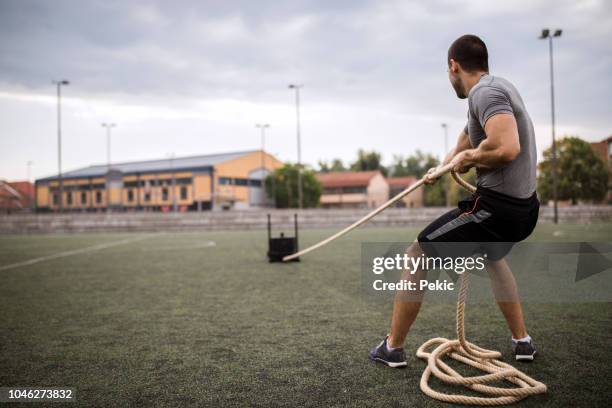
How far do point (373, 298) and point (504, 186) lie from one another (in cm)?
305

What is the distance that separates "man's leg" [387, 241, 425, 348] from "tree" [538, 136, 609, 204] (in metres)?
45.4

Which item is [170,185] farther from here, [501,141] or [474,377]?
[501,141]

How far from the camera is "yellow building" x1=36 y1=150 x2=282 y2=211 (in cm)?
5553

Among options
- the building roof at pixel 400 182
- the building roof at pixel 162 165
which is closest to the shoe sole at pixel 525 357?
the building roof at pixel 162 165

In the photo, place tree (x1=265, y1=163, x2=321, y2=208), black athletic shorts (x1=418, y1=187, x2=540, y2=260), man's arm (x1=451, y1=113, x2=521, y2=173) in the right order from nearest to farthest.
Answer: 1. man's arm (x1=451, y1=113, x2=521, y2=173)
2. black athletic shorts (x1=418, y1=187, x2=540, y2=260)
3. tree (x1=265, y1=163, x2=321, y2=208)

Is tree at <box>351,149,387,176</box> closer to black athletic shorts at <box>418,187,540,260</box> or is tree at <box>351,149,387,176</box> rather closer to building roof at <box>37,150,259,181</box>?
building roof at <box>37,150,259,181</box>

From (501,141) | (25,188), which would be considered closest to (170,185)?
(25,188)

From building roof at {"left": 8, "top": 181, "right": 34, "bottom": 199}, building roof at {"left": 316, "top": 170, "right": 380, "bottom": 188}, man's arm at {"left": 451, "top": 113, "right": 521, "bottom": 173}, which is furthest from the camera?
building roof at {"left": 8, "top": 181, "right": 34, "bottom": 199}

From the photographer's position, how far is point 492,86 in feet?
8.41

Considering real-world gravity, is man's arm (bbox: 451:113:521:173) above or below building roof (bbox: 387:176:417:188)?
below

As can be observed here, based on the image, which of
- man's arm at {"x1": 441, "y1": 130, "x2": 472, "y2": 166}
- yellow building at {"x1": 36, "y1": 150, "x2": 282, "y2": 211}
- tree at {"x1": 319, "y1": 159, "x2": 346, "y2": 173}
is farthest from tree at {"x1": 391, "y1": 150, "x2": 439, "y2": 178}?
man's arm at {"x1": 441, "y1": 130, "x2": 472, "y2": 166}

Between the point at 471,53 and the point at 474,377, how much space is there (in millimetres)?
1996

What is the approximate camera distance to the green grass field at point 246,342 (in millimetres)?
2764

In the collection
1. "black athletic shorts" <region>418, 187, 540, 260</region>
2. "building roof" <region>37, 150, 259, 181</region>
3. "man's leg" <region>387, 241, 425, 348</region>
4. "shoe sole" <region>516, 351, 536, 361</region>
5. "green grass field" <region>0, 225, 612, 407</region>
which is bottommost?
"green grass field" <region>0, 225, 612, 407</region>
